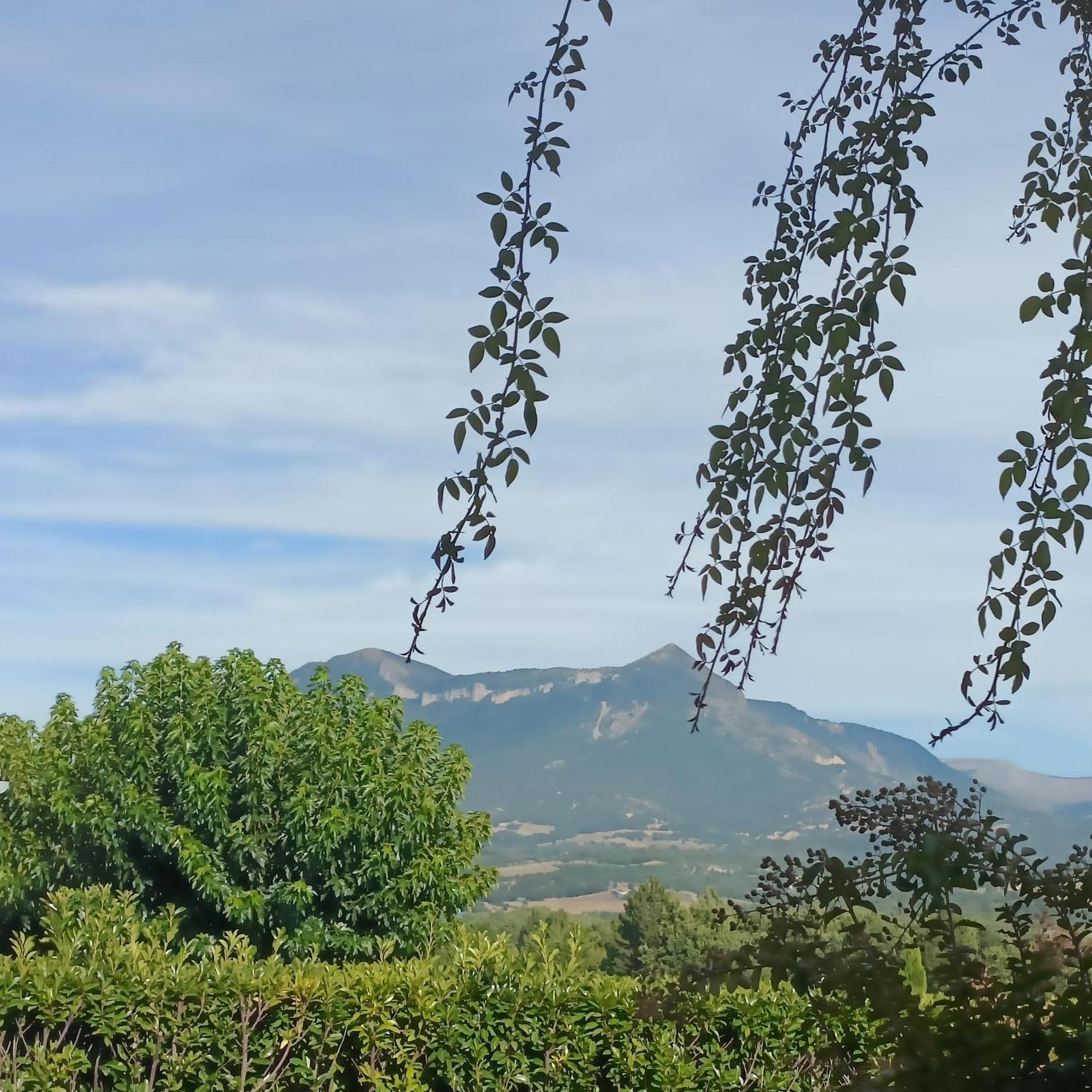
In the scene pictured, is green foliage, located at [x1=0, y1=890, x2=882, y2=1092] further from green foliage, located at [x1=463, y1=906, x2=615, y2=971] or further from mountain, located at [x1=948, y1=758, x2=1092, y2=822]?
mountain, located at [x1=948, y1=758, x2=1092, y2=822]

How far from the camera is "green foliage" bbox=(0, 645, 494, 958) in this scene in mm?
11523

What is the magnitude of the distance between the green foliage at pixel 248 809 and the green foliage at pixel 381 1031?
19.5ft

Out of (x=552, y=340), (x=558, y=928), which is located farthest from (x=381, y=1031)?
(x=558, y=928)

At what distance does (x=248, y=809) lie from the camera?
11.9 metres

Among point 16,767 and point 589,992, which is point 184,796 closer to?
point 16,767

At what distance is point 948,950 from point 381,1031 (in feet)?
12.4

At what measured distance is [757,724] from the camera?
19525cm

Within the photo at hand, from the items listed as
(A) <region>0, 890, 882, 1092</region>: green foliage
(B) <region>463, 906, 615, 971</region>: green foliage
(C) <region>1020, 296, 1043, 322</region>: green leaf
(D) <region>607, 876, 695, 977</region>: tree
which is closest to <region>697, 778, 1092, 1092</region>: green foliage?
(C) <region>1020, 296, 1043, 322</region>: green leaf

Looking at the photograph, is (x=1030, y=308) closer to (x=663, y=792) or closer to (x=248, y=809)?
(x=248, y=809)

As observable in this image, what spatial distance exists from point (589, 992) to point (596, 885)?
119085 mm

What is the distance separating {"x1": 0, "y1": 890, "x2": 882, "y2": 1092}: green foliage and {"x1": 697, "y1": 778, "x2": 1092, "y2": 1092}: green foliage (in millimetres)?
2898

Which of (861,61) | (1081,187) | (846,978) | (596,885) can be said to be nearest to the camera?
(846,978)

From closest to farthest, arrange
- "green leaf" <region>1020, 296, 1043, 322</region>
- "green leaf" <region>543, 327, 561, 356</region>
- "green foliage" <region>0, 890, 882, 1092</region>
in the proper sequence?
"green leaf" <region>543, 327, 561, 356</region>, "green leaf" <region>1020, 296, 1043, 322</region>, "green foliage" <region>0, 890, 882, 1092</region>

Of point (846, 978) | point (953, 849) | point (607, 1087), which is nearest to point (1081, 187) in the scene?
point (953, 849)
